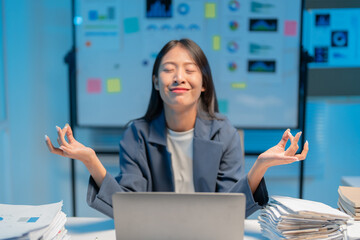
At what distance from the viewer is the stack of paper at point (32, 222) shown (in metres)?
0.91

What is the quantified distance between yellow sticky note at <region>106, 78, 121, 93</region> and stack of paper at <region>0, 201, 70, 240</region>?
1542mm

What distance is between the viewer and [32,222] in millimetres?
969

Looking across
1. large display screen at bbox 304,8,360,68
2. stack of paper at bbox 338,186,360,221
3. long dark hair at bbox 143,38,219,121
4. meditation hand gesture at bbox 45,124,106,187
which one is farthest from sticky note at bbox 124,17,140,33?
stack of paper at bbox 338,186,360,221

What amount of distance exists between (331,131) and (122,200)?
221 centimetres

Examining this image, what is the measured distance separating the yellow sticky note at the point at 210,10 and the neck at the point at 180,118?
1.07 m

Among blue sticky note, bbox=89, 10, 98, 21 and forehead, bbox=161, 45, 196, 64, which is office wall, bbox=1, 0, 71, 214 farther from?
forehead, bbox=161, 45, 196, 64

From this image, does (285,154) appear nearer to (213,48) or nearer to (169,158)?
(169,158)

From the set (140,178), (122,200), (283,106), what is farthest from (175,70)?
(283,106)

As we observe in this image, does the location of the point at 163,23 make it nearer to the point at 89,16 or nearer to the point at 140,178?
the point at 89,16

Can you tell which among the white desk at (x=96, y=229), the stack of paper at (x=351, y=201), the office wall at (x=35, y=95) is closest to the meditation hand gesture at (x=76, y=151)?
the white desk at (x=96, y=229)

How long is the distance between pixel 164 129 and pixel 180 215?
0.76 m

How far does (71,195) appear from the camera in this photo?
2766mm

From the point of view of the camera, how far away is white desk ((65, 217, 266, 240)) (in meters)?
1.10

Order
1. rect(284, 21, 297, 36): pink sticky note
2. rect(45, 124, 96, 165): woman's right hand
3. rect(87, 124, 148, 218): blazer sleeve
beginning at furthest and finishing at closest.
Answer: rect(284, 21, 297, 36): pink sticky note < rect(87, 124, 148, 218): blazer sleeve < rect(45, 124, 96, 165): woman's right hand
